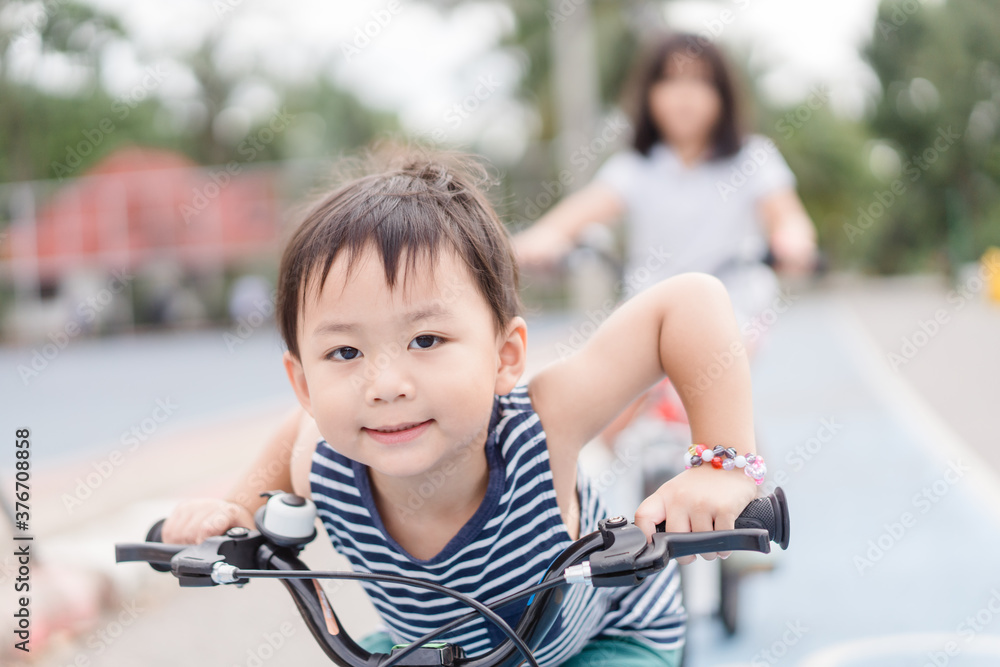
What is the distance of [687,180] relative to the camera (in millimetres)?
3346

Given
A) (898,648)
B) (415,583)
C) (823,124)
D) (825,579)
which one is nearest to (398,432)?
(415,583)

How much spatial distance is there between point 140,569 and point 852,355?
9.73 meters

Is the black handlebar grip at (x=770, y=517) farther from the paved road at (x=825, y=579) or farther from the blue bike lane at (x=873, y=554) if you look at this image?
the blue bike lane at (x=873, y=554)

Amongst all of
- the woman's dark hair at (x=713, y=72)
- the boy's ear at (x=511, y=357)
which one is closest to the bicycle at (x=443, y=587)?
the boy's ear at (x=511, y=357)

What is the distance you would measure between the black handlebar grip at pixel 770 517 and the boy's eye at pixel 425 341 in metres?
0.49

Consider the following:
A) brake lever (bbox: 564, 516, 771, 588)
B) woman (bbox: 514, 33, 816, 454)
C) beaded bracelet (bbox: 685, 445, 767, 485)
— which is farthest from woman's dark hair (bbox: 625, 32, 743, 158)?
brake lever (bbox: 564, 516, 771, 588)

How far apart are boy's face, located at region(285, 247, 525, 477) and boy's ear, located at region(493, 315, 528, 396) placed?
0.52 ft

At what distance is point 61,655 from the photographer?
2904mm

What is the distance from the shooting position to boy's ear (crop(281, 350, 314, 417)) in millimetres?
1521

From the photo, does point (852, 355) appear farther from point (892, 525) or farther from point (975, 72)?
point (975, 72)

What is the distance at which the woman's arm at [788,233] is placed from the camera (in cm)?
261

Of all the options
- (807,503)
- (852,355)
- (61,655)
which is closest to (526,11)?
(852,355)

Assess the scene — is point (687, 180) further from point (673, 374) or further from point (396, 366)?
point (396, 366)

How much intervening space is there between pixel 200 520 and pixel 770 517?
0.95m
